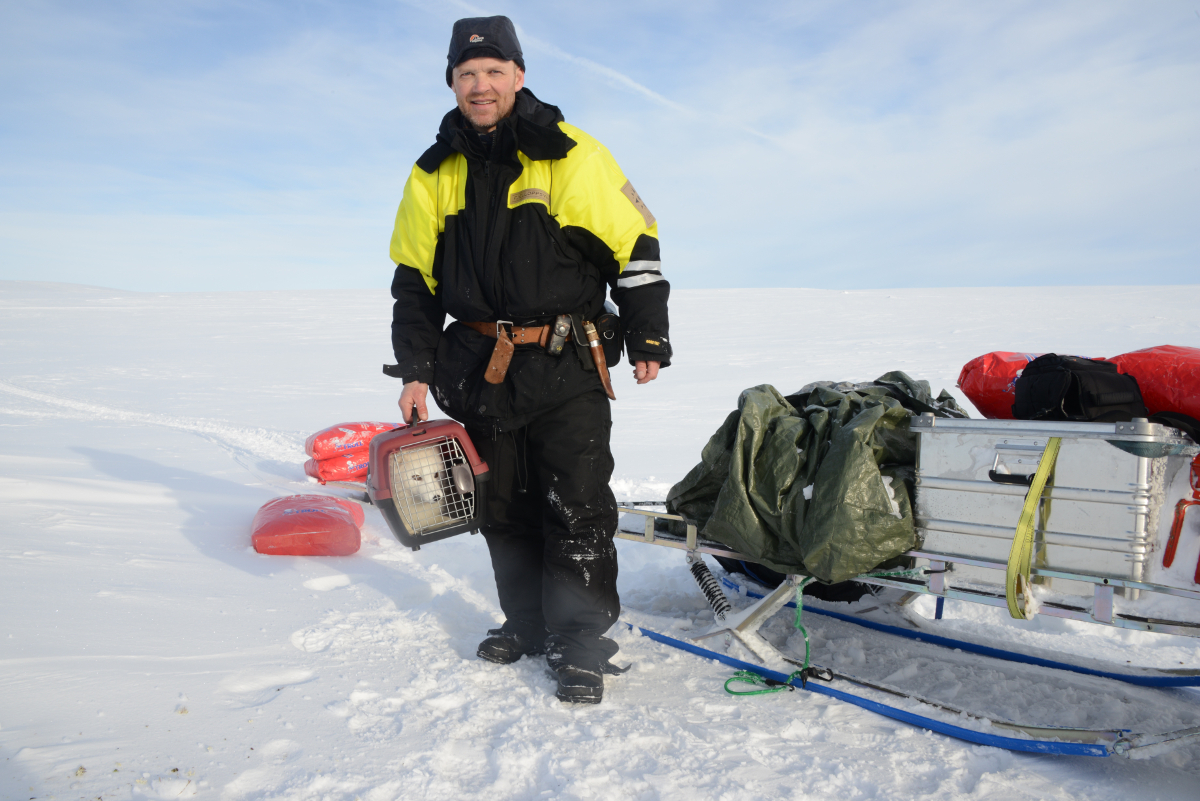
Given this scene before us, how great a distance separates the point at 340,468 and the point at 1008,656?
4.33 metres

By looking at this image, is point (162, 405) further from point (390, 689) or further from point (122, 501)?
point (390, 689)

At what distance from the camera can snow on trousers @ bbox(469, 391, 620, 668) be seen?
2.51m

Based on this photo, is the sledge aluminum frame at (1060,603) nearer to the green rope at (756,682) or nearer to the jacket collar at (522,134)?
the green rope at (756,682)

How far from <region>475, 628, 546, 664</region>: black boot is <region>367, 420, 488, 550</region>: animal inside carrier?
1.39 ft

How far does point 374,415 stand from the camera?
966cm

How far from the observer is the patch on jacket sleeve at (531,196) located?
2.44 metres

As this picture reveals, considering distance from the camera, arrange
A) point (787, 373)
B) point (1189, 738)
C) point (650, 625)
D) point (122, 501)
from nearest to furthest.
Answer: point (1189, 738)
point (650, 625)
point (122, 501)
point (787, 373)

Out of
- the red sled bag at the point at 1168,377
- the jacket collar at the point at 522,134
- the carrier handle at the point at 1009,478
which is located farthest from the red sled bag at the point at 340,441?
the red sled bag at the point at 1168,377

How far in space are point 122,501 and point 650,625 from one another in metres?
3.06

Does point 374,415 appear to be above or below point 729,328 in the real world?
below

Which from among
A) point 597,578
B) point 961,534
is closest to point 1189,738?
point 961,534

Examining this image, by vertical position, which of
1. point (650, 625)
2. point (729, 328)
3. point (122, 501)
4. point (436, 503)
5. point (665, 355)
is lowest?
point (650, 625)

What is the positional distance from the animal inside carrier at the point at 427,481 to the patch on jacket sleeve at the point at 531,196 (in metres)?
0.76

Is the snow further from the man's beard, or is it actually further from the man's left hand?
the man's beard
